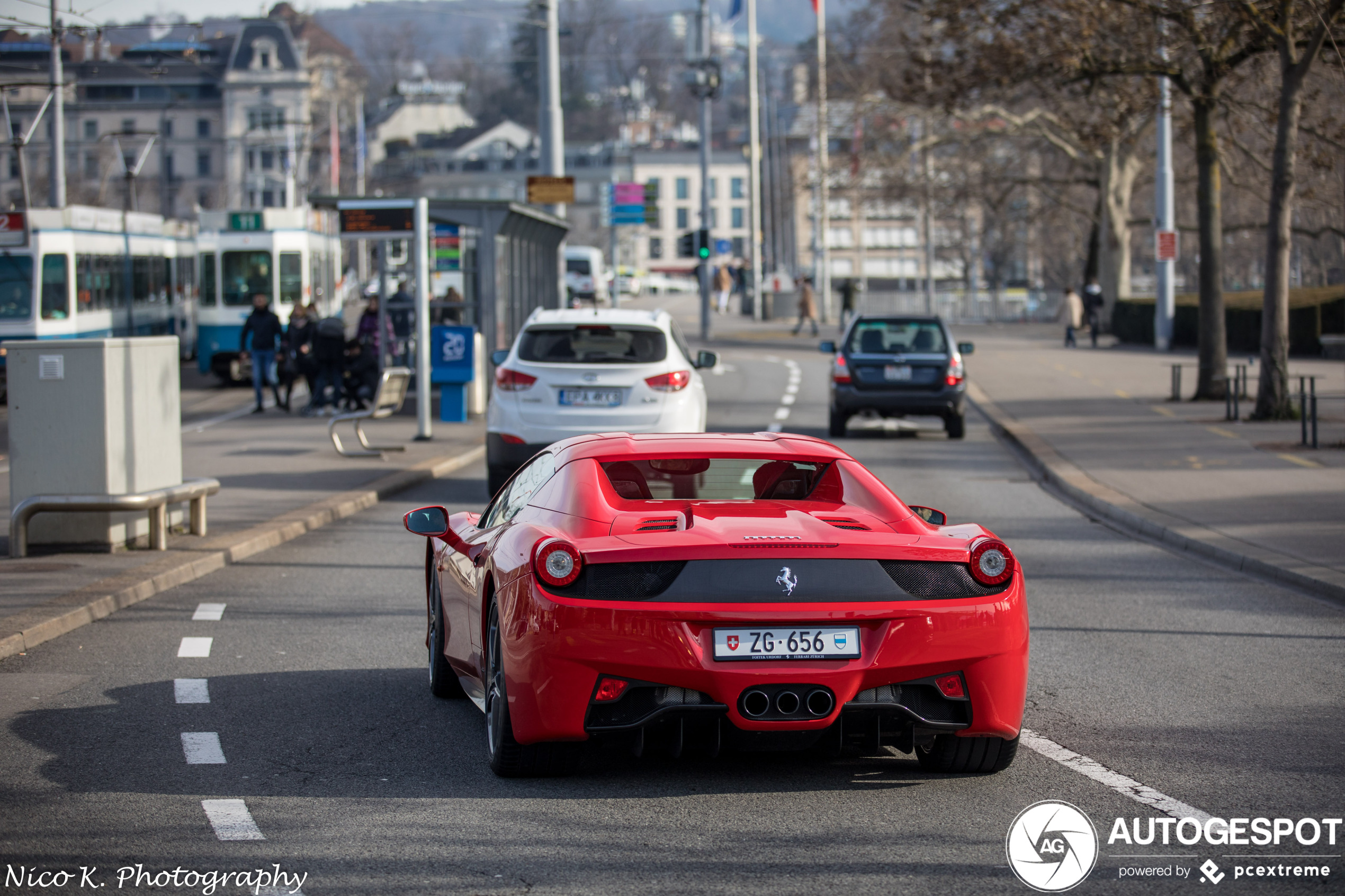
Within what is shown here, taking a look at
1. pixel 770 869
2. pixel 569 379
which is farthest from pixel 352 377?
pixel 770 869

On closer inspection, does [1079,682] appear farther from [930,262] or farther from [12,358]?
[930,262]

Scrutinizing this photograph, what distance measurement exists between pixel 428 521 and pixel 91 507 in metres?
5.11

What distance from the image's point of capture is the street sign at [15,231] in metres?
30.0

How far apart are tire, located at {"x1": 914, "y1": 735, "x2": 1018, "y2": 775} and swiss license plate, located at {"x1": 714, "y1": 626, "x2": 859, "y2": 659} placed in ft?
2.44

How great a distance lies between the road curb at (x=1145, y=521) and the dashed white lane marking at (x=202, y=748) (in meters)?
6.70

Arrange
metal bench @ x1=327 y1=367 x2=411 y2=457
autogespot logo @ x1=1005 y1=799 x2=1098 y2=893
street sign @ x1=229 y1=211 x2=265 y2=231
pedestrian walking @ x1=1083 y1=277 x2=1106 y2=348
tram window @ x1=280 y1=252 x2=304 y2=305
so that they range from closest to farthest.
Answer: autogespot logo @ x1=1005 y1=799 x2=1098 y2=893 < metal bench @ x1=327 y1=367 x2=411 y2=457 < street sign @ x1=229 y1=211 x2=265 y2=231 < tram window @ x1=280 y1=252 x2=304 y2=305 < pedestrian walking @ x1=1083 y1=277 x2=1106 y2=348

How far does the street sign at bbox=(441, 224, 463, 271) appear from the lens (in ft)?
84.9

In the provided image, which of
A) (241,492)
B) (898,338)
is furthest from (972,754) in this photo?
(898,338)

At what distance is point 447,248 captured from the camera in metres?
26.1

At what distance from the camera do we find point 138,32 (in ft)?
292

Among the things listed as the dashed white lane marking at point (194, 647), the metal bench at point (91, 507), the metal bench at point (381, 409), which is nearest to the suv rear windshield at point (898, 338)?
the metal bench at point (381, 409)

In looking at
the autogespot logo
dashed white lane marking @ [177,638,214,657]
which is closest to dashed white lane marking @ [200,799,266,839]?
the autogespot logo

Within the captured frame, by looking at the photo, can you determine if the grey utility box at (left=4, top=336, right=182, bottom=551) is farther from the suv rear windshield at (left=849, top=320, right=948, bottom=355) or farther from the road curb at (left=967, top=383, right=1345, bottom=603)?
the suv rear windshield at (left=849, top=320, right=948, bottom=355)

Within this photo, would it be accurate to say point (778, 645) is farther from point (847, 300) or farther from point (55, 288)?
point (847, 300)
